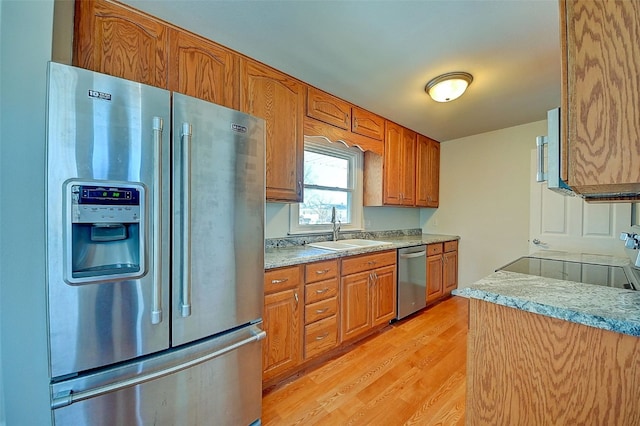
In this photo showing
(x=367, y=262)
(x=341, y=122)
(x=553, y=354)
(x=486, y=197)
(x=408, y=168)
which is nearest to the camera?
(x=553, y=354)

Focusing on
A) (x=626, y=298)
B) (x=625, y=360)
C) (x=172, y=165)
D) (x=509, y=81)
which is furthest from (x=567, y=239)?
(x=172, y=165)

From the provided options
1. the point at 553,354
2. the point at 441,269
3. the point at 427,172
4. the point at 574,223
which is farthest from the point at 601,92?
the point at 427,172

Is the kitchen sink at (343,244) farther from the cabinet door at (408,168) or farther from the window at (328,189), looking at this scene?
the cabinet door at (408,168)

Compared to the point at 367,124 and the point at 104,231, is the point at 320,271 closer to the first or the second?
the point at 104,231

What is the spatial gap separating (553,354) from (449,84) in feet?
6.48

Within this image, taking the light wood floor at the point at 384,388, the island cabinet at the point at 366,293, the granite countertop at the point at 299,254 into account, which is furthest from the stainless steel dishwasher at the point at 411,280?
the light wood floor at the point at 384,388

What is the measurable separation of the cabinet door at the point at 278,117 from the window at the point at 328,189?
0.46 metres

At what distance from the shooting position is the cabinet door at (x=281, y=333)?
66.5 inches

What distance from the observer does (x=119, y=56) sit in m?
1.37

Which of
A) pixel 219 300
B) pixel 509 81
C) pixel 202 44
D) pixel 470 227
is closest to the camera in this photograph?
pixel 219 300

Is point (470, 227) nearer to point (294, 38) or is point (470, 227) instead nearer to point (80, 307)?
point (294, 38)

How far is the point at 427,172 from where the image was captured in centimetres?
373

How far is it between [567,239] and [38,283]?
13.3 feet

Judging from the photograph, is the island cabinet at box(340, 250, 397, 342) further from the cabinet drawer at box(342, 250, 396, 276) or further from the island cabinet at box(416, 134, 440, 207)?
the island cabinet at box(416, 134, 440, 207)
